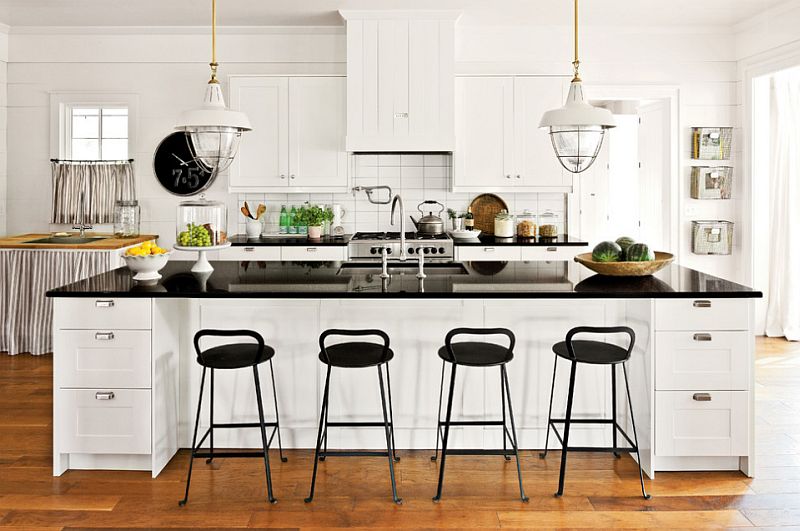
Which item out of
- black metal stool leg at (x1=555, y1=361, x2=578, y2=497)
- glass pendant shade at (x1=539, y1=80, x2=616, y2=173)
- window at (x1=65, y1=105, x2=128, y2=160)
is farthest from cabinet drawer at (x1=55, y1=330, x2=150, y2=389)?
window at (x1=65, y1=105, x2=128, y2=160)

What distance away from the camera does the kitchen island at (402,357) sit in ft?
10.7

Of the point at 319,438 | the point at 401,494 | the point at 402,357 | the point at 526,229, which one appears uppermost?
the point at 526,229

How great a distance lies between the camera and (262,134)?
5852 millimetres

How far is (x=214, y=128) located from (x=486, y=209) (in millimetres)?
3477

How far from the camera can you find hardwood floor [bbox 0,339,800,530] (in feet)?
9.56

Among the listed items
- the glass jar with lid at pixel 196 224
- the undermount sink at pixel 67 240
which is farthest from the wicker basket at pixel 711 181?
the undermount sink at pixel 67 240

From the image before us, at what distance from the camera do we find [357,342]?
337 centimetres

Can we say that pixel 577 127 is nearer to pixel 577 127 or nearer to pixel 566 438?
pixel 577 127

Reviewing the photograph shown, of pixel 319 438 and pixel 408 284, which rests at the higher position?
pixel 408 284

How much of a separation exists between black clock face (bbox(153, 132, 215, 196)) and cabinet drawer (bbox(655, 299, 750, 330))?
4.27 meters

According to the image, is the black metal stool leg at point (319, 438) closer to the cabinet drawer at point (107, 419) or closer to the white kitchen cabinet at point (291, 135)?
the cabinet drawer at point (107, 419)

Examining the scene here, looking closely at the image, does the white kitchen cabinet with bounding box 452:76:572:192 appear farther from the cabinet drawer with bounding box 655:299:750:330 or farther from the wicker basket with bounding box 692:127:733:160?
the cabinet drawer with bounding box 655:299:750:330

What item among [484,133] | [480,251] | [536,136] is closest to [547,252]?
[480,251]

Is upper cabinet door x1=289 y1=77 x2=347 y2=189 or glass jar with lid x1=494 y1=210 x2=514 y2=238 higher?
upper cabinet door x1=289 y1=77 x2=347 y2=189
